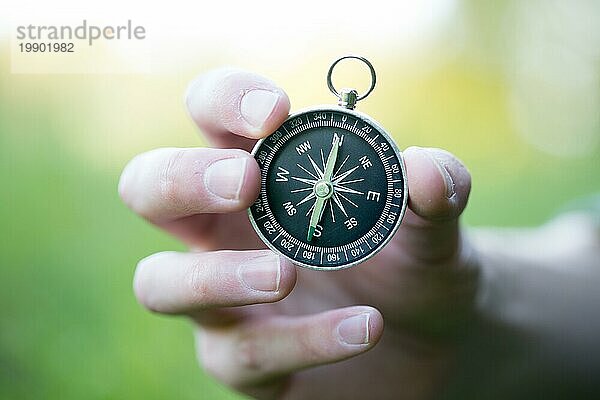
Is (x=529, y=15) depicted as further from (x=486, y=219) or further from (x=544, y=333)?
(x=544, y=333)

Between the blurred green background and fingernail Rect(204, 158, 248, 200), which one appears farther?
the blurred green background

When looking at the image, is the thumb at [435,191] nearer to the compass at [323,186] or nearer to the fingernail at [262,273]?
the compass at [323,186]

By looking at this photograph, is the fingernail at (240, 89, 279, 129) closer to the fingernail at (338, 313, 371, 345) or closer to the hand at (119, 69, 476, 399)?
the hand at (119, 69, 476, 399)

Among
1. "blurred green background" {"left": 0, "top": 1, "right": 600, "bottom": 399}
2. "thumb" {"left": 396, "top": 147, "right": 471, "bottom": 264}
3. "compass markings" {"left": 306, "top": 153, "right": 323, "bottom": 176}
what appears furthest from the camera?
"blurred green background" {"left": 0, "top": 1, "right": 600, "bottom": 399}

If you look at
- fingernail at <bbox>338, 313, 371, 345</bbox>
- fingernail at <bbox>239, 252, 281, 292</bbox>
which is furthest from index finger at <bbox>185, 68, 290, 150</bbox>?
fingernail at <bbox>338, 313, 371, 345</bbox>

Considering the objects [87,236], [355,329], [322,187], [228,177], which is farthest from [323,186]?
[87,236]

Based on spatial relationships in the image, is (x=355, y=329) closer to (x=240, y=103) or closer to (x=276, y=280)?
(x=276, y=280)

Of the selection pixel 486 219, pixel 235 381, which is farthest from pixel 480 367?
pixel 486 219
